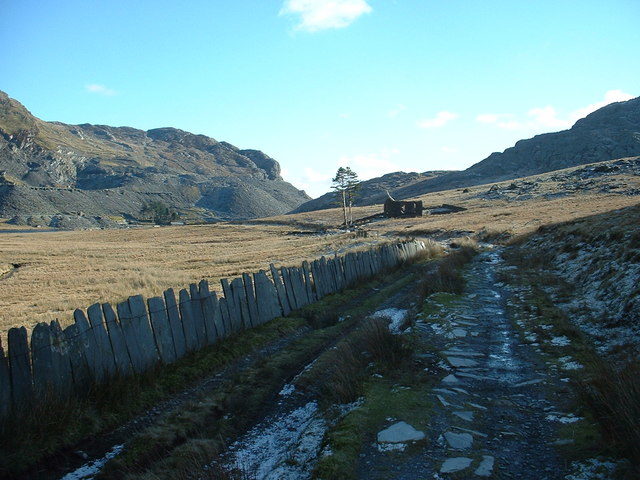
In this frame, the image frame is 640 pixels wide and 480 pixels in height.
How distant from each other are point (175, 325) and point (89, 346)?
Result: 1.63 m

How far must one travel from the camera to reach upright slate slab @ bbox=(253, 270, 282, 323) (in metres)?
9.73

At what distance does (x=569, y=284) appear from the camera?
33.8ft

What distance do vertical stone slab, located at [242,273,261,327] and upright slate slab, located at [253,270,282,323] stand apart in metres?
0.10

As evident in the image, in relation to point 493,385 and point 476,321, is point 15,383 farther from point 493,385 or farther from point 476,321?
point 476,321

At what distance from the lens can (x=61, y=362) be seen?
5840mm

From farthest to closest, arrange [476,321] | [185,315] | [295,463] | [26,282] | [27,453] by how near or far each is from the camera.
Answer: [26,282]
[476,321]
[185,315]
[27,453]
[295,463]

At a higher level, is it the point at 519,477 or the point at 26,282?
the point at 26,282

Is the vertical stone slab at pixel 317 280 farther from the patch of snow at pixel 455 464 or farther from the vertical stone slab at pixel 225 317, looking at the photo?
the patch of snow at pixel 455 464

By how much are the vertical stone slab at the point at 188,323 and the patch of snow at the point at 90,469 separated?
→ 9.31ft

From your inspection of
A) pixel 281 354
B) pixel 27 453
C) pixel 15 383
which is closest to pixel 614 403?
pixel 281 354

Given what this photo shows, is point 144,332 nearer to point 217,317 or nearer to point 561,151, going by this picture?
point 217,317

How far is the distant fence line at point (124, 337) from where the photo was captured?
5473mm

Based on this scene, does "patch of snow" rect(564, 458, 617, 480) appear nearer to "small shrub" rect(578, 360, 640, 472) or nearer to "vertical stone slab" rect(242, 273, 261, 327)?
"small shrub" rect(578, 360, 640, 472)

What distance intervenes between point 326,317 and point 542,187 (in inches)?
2562
